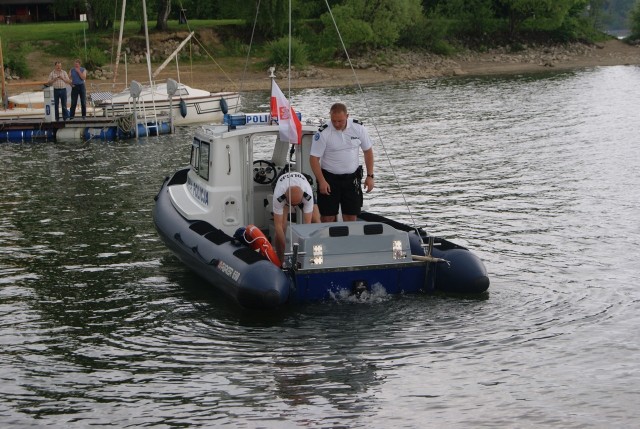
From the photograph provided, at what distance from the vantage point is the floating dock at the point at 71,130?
113 ft

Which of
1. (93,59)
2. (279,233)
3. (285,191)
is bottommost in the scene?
(279,233)

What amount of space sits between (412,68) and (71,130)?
1438 inches

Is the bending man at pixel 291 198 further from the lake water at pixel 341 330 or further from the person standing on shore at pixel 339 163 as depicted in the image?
the lake water at pixel 341 330

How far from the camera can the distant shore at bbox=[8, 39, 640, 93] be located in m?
57.1

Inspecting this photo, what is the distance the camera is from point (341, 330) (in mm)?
12484

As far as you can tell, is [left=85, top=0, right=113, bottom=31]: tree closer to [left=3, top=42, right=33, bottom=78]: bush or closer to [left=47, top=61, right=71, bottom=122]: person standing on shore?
[left=3, top=42, right=33, bottom=78]: bush

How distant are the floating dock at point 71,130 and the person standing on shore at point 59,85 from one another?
0.54 m

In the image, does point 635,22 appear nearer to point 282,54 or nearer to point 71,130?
point 282,54

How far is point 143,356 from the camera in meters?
12.0

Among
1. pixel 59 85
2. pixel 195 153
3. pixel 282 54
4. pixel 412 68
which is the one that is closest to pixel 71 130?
pixel 59 85

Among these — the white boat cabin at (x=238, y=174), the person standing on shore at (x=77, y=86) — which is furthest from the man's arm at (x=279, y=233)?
the person standing on shore at (x=77, y=86)

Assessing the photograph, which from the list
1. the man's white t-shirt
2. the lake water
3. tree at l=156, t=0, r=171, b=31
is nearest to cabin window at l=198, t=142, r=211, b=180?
the lake water

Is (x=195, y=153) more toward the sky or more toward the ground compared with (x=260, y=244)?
more toward the sky

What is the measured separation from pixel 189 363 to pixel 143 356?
24.9 inches
